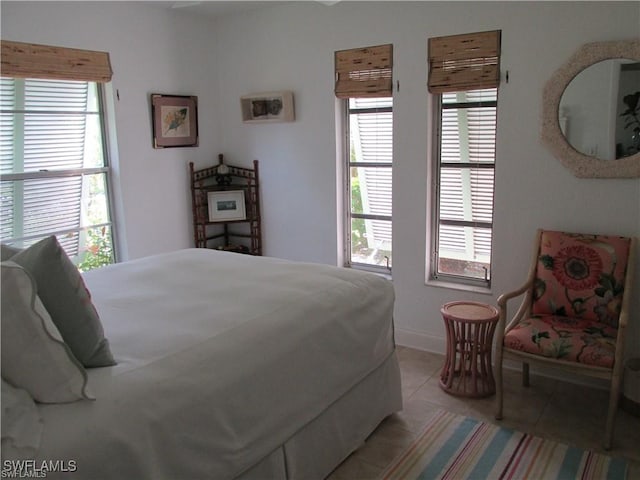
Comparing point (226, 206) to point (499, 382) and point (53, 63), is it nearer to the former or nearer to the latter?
point (53, 63)

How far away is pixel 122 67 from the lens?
362 cm

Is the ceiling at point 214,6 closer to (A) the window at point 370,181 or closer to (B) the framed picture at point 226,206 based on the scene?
(A) the window at point 370,181

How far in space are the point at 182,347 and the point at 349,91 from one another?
2.46 m

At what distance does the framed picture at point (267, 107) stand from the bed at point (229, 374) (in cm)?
151

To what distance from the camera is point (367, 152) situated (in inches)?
151

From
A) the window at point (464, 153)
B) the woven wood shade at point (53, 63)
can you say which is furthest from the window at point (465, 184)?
the woven wood shade at point (53, 63)

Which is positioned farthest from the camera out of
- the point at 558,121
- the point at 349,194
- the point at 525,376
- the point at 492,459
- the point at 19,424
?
the point at 349,194

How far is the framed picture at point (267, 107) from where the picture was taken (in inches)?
156

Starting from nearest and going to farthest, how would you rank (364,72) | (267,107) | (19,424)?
(19,424)
(364,72)
(267,107)

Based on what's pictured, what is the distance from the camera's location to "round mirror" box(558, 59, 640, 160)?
2.74 m

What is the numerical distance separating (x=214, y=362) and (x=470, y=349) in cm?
181

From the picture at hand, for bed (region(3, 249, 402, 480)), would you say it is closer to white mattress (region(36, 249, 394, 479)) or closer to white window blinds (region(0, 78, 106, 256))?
white mattress (region(36, 249, 394, 479))

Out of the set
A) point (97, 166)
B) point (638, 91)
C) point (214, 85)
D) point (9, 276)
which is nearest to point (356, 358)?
point (9, 276)

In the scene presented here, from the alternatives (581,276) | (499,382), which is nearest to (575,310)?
(581,276)
